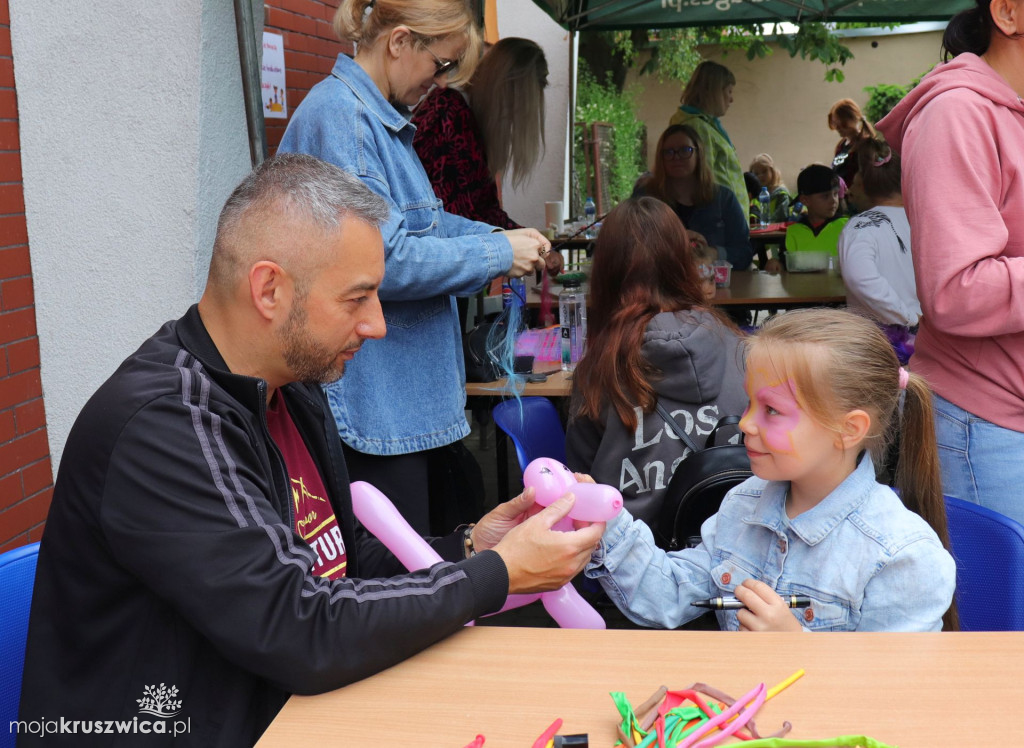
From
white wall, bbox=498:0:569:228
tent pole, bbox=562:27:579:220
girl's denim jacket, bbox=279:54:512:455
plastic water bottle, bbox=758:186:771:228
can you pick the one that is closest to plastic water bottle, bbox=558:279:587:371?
girl's denim jacket, bbox=279:54:512:455

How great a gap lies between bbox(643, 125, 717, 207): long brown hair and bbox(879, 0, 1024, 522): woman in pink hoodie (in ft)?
12.5

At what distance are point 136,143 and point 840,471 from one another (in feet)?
8.81

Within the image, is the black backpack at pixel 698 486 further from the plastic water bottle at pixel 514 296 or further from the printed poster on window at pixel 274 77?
the printed poster on window at pixel 274 77

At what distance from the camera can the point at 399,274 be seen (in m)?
2.61

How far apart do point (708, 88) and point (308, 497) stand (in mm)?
5643

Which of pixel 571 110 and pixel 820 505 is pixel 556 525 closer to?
pixel 820 505

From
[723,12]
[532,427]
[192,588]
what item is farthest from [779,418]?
[723,12]

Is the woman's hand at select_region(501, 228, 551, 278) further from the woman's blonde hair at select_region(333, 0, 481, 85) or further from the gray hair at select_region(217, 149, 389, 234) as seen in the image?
the gray hair at select_region(217, 149, 389, 234)

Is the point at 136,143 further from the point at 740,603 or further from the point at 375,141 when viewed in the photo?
the point at 740,603

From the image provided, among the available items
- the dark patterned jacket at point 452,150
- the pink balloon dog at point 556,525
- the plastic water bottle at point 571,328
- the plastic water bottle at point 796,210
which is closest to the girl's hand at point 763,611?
the pink balloon dog at point 556,525

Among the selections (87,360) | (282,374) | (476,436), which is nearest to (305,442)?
(282,374)

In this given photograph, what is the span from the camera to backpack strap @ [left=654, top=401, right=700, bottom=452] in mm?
2896

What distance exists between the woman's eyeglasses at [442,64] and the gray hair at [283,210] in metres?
1.26

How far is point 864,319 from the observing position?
200cm
